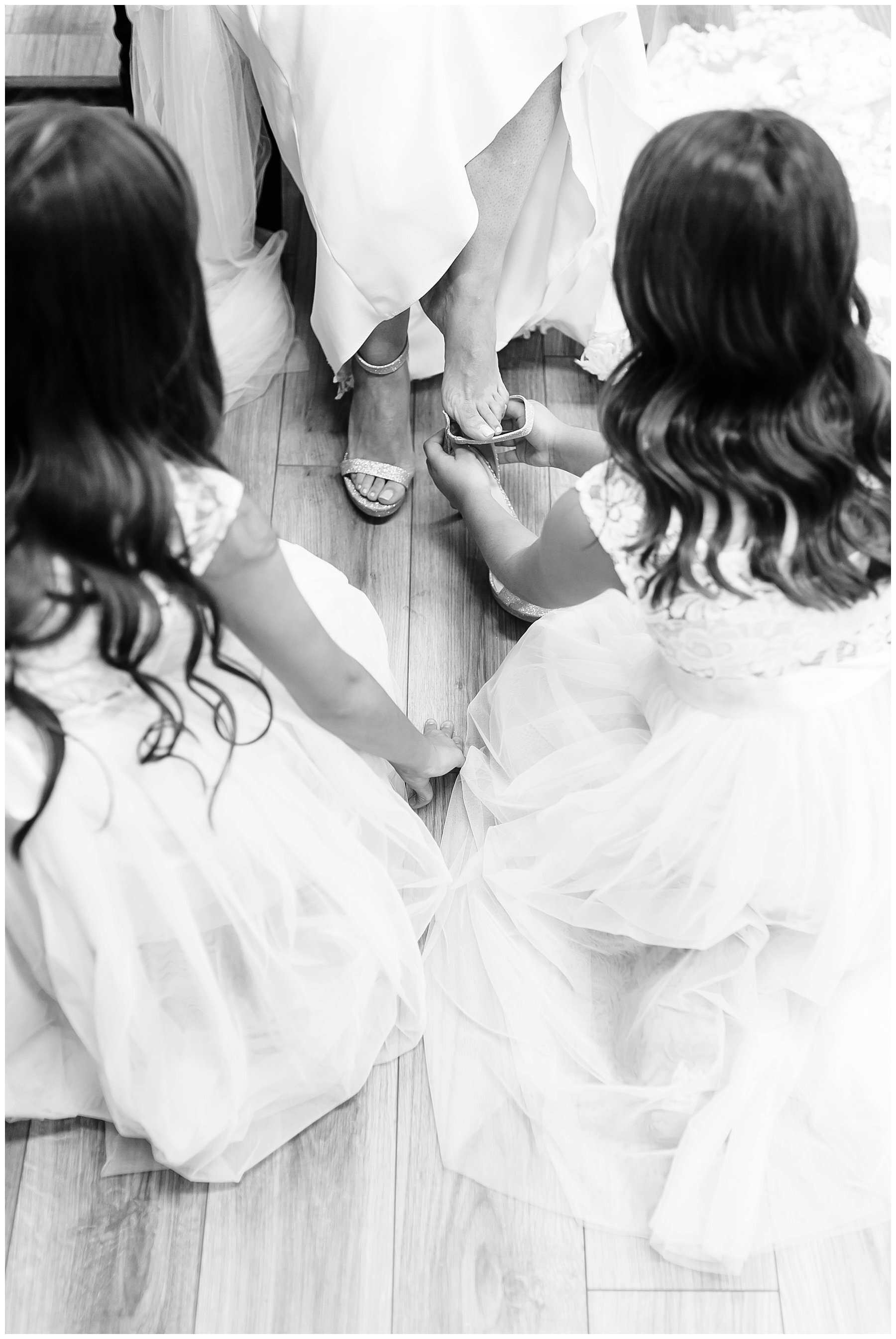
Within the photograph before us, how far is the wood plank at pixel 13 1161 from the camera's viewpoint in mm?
1191

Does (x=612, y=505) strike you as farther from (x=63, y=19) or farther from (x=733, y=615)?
(x=63, y=19)

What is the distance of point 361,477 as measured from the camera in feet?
5.58

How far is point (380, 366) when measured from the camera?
1.66 metres

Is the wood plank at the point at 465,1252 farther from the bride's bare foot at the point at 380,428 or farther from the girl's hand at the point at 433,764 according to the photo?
the bride's bare foot at the point at 380,428

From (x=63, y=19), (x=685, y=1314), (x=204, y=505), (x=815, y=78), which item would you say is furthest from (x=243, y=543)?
(x=63, y=19)

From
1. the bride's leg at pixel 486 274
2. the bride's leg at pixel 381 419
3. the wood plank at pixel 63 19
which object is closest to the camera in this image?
the bride's leg at pixel 486 274

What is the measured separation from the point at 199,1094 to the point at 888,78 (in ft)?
6.22

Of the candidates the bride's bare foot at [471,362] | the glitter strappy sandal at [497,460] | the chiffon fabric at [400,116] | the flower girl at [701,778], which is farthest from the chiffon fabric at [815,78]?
the flower girl at [701,778]

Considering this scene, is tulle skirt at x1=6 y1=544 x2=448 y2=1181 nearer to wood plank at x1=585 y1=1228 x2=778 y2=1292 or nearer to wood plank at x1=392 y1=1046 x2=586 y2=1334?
wood plank at x1=392 y1=1046 x2=586 y2=1334

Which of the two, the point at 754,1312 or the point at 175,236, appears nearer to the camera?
the point at 175,236

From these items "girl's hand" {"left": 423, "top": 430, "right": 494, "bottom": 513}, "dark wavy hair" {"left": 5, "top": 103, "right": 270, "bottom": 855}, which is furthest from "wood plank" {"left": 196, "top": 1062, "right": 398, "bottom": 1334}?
"girl's hand" {"left": 423, "top": 430, "right": 494, "bottom": 513}

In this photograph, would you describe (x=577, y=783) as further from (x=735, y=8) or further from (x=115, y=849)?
(x=735, y=8)

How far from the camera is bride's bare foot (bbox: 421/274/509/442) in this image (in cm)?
164

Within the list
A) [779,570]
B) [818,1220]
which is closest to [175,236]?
[779,570]
